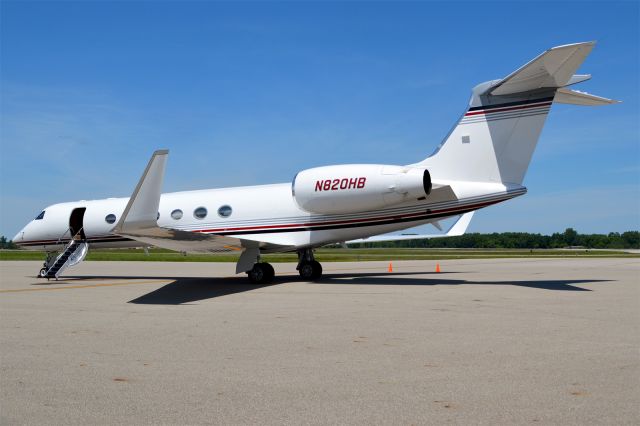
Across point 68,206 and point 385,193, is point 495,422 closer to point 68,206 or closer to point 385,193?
point 385,193

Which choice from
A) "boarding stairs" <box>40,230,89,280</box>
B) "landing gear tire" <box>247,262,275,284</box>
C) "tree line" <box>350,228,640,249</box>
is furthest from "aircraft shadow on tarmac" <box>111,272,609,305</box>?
"tree line" <box>350,228,640,249</box>

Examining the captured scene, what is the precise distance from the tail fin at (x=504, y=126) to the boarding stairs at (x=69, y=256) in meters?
11.7

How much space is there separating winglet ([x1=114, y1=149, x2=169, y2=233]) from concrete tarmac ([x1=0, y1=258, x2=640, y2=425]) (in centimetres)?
162

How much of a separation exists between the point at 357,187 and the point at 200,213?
5479 millimetres

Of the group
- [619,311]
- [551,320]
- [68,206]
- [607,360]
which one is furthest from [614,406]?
[68,206]

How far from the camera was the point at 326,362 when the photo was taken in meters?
5.55

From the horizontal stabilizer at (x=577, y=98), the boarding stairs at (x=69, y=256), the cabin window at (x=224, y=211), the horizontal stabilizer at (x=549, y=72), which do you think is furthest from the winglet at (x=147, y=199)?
the horizontal stabilizer at (x=577, y=98)

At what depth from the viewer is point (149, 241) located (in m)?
12.9

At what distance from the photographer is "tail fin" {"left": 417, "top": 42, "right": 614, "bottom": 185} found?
1262 cm

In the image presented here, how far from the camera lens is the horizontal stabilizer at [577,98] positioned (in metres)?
13.2

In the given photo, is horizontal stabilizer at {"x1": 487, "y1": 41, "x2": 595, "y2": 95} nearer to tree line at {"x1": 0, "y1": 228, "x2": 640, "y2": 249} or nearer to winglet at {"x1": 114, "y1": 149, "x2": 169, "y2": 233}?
winglet at {"x1": 114, "y1": 149, "x2": 169, "y2": 233}

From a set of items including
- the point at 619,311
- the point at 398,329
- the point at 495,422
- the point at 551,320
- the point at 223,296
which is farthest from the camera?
the point at 223,296

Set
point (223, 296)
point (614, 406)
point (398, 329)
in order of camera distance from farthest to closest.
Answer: point (223, 296) < point (398, 329) < point (614, 406)

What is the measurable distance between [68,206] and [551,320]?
1695cm
